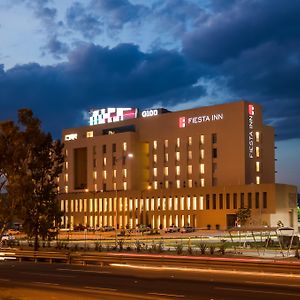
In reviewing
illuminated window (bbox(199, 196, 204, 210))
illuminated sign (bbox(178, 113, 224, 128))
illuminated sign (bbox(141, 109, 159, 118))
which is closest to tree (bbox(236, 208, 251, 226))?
illuminated window (bbox(199, 196, 204, 210))

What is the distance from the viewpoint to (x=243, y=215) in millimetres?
117500

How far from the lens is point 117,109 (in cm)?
16900

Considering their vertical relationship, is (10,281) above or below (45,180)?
below

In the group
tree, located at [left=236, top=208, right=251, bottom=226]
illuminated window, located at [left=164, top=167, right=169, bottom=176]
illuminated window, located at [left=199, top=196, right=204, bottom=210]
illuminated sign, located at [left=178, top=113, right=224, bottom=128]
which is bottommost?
tree, located at [left=236, top=208, right=251, bottom=226]

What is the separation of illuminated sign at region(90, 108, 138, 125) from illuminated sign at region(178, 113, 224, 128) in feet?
71.8

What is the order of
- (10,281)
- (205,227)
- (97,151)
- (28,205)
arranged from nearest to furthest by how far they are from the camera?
(10,281)
(28,205)
(205,227)
(97,151)

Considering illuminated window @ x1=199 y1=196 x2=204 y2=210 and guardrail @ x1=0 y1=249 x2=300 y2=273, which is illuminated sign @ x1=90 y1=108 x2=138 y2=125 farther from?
guardrail @ x1=0 y1=249 x2=300 y2=273

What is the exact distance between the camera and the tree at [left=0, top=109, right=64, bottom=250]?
41.7m

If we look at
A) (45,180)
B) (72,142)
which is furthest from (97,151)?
(45,180)

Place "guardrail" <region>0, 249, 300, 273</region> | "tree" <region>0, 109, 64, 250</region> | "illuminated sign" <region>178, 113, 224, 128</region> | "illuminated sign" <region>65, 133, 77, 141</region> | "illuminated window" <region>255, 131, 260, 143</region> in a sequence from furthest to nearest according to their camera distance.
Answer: "illuminated sign" <region>65, 133, 77, 141</region> → "illuminated sign" <region>178, 113, 224, 128</region> → "illuminated window" <region>255, 131, 260, 143</region> → "tree" <region>0, 109, 64, 250</region> → "guardrail" <region>0, 249, 300, 273</region>

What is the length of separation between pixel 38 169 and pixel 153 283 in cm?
2403

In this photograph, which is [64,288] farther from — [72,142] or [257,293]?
[72,142]

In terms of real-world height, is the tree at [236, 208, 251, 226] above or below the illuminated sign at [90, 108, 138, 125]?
below

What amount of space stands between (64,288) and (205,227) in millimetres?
110608
